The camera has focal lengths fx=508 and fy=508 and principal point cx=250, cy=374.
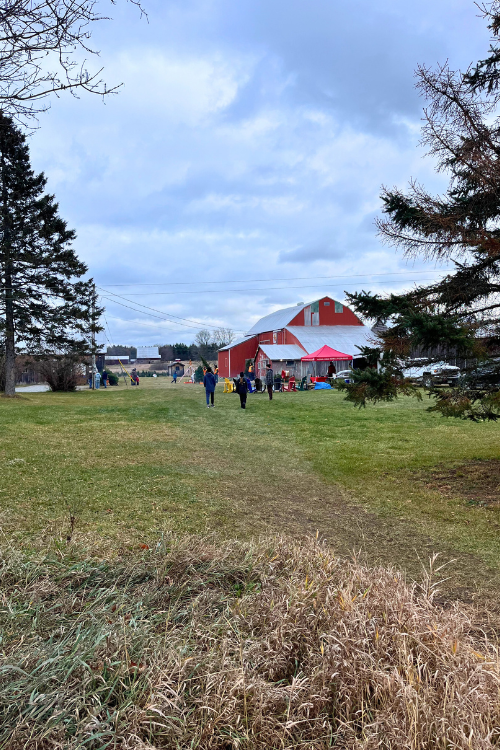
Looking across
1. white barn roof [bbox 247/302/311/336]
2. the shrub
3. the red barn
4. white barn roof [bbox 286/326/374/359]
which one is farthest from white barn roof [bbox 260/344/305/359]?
the shrub

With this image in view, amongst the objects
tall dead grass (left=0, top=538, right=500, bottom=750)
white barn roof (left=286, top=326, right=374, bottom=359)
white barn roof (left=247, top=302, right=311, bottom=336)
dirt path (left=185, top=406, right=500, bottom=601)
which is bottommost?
dirt path (left=185, top=406, right=500, bottom=601)

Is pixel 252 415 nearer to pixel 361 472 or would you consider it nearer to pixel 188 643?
pixel 361 472

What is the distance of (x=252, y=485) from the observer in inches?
312

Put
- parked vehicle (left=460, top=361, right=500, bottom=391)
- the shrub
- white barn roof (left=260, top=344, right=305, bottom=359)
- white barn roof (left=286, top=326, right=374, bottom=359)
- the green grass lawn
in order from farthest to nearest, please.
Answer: white barn roof (left=286, top=326, right=374, bottom=359)
white barn roof (left=260, top=344, right=305, bottom=359)
the shrub
parked vehicle (left=460, top=361, right=500, bottom=391)
the green grass lawn

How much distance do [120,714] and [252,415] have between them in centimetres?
1612

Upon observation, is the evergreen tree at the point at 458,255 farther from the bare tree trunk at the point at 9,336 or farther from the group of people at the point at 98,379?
the group of people at the point at 98,379

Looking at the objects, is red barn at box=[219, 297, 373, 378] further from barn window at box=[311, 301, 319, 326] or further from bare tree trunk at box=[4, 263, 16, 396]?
bare tree trunk at box=[4, 263, 16, 396]

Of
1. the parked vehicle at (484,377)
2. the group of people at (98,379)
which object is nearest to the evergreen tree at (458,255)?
the parked vehicle at (484,377)

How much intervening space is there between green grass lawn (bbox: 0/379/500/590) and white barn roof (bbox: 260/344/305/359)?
22.8 metres

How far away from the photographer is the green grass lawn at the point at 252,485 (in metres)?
5.23

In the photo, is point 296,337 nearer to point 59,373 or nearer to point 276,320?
point 276,320

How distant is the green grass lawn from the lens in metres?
5.23

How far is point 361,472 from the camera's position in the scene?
29.5 ft

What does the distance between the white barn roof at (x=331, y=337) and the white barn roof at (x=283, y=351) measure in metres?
0.65
